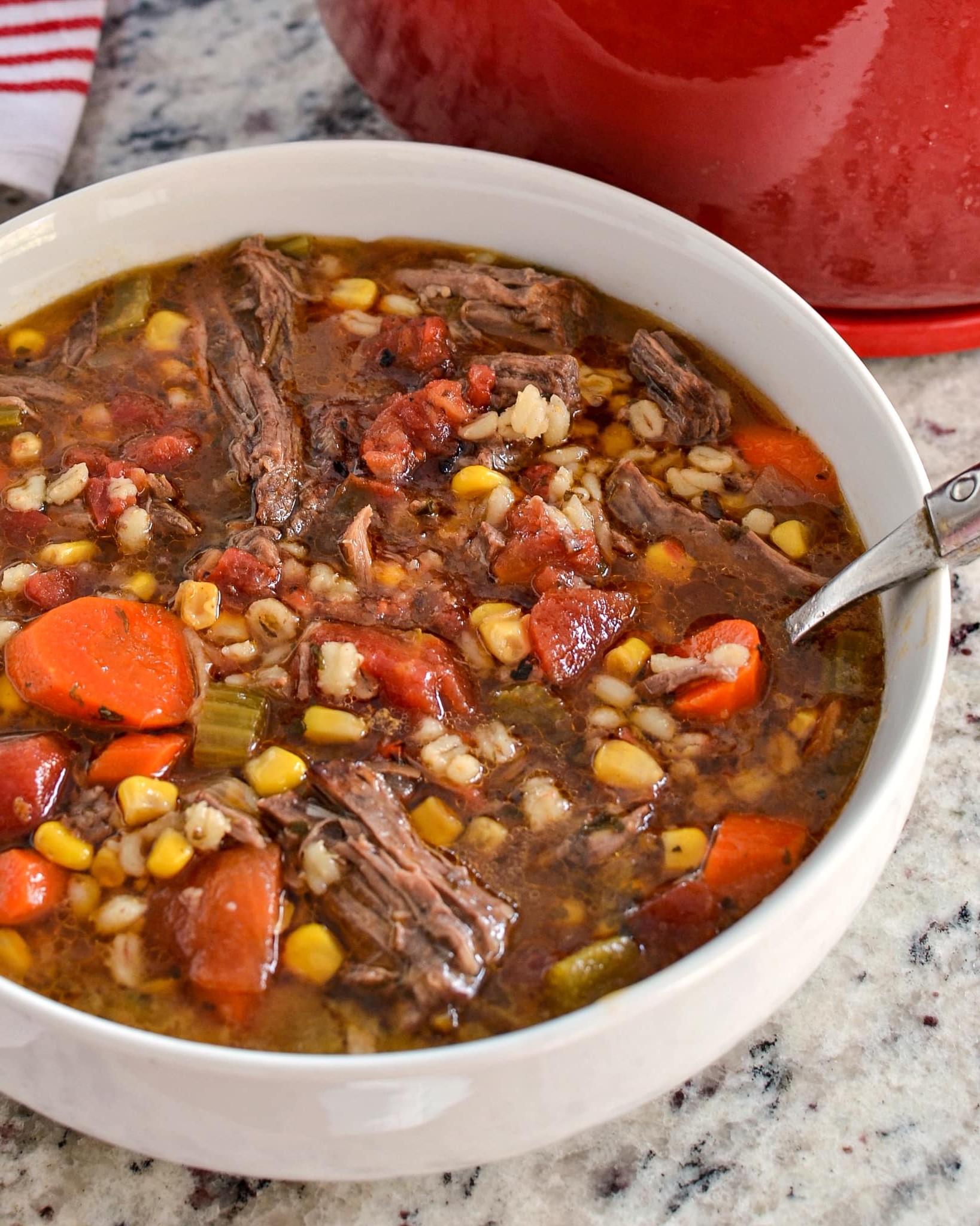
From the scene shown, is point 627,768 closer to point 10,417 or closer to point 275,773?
point 275,773

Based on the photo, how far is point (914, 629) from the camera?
2.34 meters

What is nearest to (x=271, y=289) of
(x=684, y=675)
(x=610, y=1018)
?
(x=684, y=675)

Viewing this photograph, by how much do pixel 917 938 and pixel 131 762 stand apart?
5.05ft

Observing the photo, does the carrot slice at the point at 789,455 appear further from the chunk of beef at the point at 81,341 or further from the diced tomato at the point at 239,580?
the chunk of beef at the point at 81,341

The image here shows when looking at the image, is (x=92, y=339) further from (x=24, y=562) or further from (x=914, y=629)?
(x=914, y=629)

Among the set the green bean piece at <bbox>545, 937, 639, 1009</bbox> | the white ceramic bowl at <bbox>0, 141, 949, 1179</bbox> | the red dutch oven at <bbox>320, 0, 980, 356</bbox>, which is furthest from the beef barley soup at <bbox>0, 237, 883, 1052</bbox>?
the red dutch oven at <bbox>320, 0, 980, 356</bbox>

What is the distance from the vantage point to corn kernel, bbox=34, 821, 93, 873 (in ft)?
7.32

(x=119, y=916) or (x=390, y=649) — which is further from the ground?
(x=390, y=649)

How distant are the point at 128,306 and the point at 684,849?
1922 mm

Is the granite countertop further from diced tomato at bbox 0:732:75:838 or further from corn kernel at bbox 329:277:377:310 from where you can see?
corn kernel at bbox 329:277:377:310

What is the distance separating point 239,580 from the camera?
8.61 ft

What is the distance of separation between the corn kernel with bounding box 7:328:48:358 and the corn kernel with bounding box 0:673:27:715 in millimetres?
1011

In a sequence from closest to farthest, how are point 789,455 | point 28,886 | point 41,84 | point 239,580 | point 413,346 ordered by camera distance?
point 28,886 → point 239,580 → point 789,455 → point 413,346 → point 41,84

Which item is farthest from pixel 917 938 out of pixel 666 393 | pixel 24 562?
pixel 24 562
